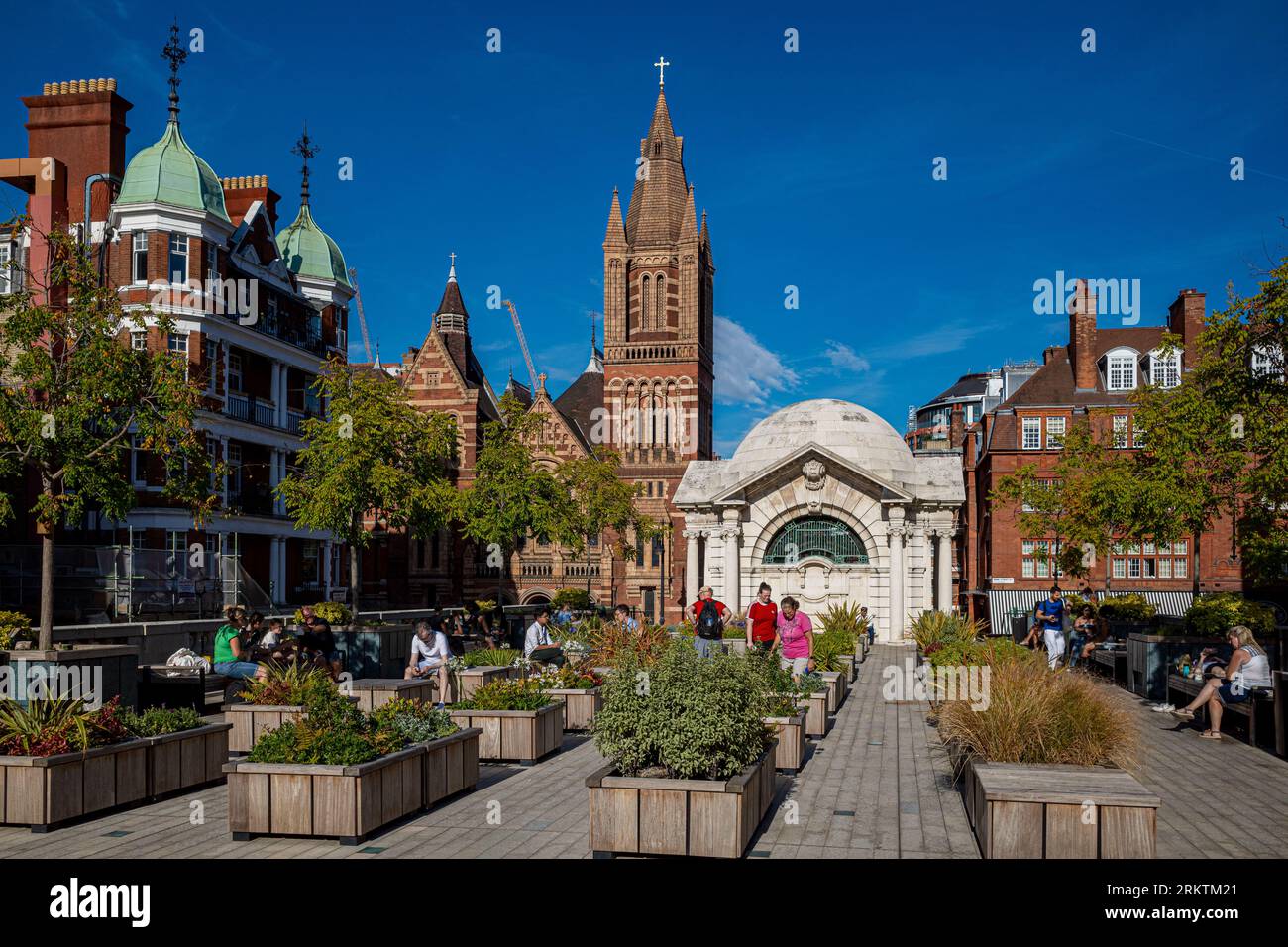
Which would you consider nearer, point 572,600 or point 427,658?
point 427,658

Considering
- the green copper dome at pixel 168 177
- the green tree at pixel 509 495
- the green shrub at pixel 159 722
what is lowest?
the green shrub at pixel 159 722

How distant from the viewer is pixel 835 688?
19.9 m

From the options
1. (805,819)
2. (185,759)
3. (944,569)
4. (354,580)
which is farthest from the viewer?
(944,569)

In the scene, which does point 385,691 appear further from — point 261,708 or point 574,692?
point 574,692

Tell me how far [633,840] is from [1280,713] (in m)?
10.5

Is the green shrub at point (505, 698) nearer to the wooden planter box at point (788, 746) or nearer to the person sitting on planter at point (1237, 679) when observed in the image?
the wooden planter box at point (788, 746)

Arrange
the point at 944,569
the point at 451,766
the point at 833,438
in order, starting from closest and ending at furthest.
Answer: the point at 451,766
the point at 944,569
the point at 833,438

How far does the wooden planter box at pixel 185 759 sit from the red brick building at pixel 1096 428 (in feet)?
163

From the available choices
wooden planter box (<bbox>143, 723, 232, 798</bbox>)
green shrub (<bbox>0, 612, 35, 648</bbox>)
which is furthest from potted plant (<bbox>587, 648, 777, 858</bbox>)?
green shrub (<bbox>0, 612, 35, 648</bbox>)

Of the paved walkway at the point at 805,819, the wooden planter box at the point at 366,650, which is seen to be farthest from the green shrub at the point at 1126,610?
the wooden planter box at the point at 366,650

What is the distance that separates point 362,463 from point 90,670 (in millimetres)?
14155

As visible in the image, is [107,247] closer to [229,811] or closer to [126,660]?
[126,660]

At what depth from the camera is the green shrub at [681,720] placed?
30.8 feet

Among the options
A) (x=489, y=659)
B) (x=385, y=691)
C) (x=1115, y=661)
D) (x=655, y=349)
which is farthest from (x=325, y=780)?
(x=655, y=349)
